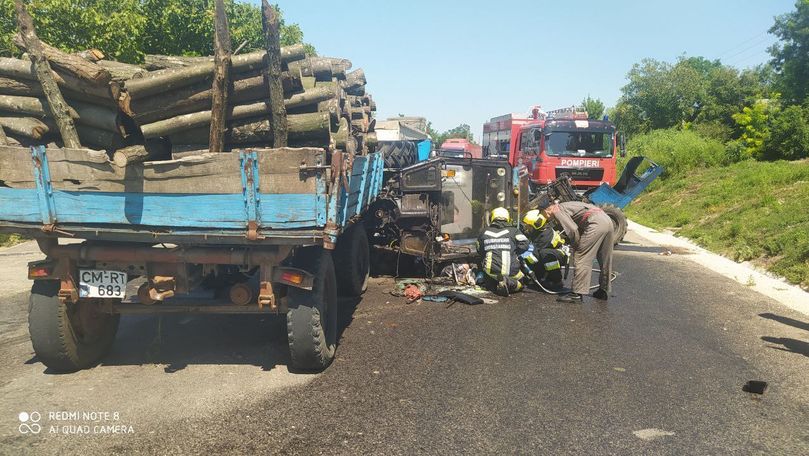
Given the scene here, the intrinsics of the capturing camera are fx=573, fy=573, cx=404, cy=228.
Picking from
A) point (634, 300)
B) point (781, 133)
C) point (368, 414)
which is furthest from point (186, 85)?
point (781, 133)

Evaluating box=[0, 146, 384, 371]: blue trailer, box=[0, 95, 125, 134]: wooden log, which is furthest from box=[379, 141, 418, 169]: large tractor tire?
box=[0, 95, 125, 134]: wooden log

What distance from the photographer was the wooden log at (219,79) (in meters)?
4.41

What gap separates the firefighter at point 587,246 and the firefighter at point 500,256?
655 millimetres

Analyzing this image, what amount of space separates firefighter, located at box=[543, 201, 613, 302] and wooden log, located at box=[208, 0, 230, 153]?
484 cm

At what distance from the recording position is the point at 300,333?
459 centimetres

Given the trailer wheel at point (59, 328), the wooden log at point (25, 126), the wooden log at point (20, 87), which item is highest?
the wooden log at point (20, 87)

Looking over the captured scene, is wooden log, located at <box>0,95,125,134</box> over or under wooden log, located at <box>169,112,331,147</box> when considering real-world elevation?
over

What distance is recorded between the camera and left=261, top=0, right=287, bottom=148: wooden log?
182 inches

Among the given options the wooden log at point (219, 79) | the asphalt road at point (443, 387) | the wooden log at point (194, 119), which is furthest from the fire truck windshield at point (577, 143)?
the wooden log at point (219, 79)

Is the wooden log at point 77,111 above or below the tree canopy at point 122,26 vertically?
below

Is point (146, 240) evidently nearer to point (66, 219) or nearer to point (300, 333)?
point (66, 219)

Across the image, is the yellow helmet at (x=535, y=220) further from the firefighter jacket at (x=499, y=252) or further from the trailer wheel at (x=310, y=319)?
the trailer wheel at (x=310, y=319)

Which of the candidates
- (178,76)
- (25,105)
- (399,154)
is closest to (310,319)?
(178,76)

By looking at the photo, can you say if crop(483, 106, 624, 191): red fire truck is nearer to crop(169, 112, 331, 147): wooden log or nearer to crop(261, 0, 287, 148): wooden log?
crop(169, 112, 331, 147): wooden log
